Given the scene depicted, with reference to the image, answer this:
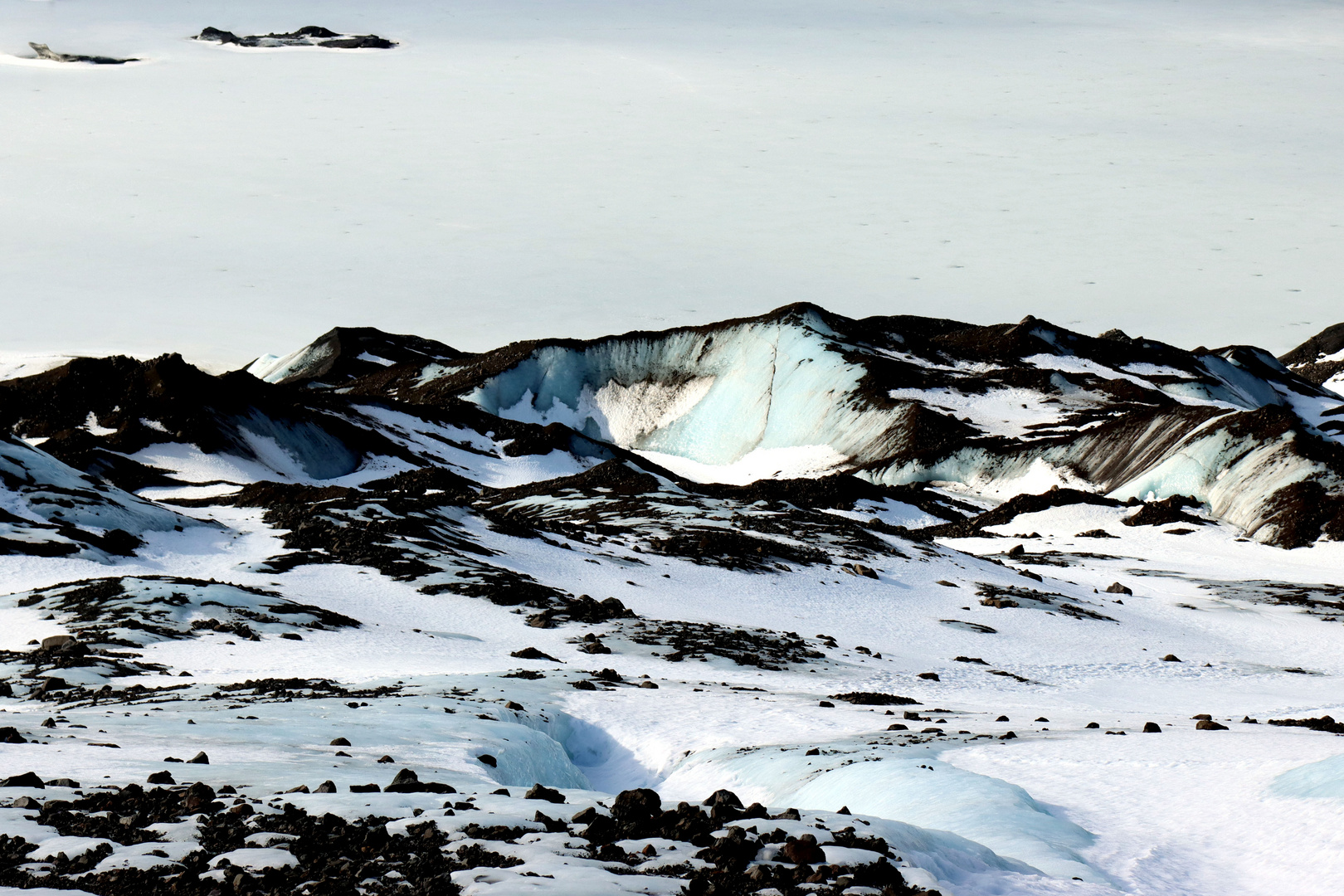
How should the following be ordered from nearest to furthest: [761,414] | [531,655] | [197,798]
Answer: [197,798]
[531,655]
[761,414]

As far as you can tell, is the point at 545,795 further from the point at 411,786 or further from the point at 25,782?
the point at 25,782

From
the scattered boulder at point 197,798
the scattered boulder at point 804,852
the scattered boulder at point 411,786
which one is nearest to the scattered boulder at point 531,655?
the scattered boulder at point 411,786

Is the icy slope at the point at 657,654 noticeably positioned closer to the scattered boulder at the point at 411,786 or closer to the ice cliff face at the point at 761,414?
the scattered boulder at the point at 411,786

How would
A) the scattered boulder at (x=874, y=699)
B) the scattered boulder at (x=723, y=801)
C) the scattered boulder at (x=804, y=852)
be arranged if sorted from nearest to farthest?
the scattered boulder at (x=804, y=852)
the scattered boulder at (x=723, y=801)
the scattered boulder at (x=874, y=699)

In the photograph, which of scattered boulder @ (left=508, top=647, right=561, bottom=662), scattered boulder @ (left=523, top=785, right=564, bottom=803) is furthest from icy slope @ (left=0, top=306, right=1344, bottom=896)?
scattered boulder @ (left=523, top=785, right=564, bottom=803)

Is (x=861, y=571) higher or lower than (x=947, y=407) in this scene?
lower

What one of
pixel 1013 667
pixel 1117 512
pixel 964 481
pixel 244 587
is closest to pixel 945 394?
pixel 964 481

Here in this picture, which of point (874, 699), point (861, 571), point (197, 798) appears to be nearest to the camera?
point (197, 798)

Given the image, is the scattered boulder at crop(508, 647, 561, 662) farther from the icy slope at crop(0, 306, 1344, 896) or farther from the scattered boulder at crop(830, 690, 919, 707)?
the scattered boulder at crop(830, 690, 919, 707)

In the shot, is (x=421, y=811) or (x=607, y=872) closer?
(x=607, y=872)

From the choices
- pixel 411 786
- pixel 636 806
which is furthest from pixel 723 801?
pixel 411 786

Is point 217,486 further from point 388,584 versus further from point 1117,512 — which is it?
point 1117,512
